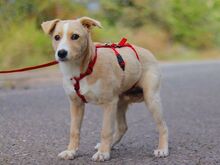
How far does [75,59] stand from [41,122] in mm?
3382

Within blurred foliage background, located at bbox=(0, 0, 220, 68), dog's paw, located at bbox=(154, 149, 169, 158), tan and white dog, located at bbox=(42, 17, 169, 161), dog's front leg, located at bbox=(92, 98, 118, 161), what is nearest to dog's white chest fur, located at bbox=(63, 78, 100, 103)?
tan and white dog, located at bbox=(42, 17, 169, 161)

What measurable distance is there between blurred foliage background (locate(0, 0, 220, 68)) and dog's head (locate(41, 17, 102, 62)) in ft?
42.7

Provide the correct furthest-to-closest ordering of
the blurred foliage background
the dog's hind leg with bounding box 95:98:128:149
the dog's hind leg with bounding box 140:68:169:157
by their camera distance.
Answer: the blurred foliage background
the dog's hind leg with bounding box 95:98:128:149
the dog's hind leg with bounding box 140:68:169:157

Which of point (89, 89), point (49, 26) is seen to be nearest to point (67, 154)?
point (89, 89)

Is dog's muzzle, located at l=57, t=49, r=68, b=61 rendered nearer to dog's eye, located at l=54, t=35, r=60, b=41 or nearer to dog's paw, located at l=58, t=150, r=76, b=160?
dog's eye, located at l=54, t=35, r=60, b=41

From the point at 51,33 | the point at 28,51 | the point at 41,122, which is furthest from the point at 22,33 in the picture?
the point at 51,33

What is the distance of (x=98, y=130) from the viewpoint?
817cm

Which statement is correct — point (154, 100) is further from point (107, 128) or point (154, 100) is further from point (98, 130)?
point (98, 130)

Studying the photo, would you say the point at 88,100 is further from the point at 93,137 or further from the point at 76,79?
the point at 93,137

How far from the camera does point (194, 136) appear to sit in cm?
755

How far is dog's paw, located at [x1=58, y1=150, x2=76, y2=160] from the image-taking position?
6.01 meters

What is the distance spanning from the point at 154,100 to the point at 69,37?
1.31 meters

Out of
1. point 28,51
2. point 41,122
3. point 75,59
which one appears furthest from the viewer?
point 28,51

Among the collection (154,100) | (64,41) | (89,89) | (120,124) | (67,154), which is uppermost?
(64,41)
